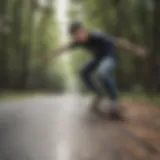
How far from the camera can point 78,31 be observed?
0.85m

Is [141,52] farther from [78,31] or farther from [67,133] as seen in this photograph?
[67,133]

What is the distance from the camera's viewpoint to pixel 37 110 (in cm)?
83

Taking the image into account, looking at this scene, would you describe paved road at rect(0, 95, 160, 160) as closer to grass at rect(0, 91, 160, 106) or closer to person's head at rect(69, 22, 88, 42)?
grass at rect(0, 91, 160, 106)

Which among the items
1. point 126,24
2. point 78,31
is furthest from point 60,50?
point 126,24

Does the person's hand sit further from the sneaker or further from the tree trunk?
the sneaker

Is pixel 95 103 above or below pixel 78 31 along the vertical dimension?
below

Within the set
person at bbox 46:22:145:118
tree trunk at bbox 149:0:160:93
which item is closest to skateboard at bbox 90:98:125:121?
person at bbox 46:22:145:118

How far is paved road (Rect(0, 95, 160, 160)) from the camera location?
812 mm

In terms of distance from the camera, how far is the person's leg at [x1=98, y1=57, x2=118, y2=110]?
0.84m

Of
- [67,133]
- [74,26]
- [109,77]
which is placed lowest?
Answer: [67,133]

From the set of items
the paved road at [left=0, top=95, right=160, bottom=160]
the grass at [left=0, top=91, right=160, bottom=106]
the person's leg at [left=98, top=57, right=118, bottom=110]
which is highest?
the person's leg at [left=98, top=57, right=118, bottom=110]

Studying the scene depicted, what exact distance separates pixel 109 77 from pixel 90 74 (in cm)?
4

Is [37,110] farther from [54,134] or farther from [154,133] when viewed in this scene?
[154,133]

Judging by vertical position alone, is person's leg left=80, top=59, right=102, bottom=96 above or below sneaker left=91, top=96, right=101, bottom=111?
above
